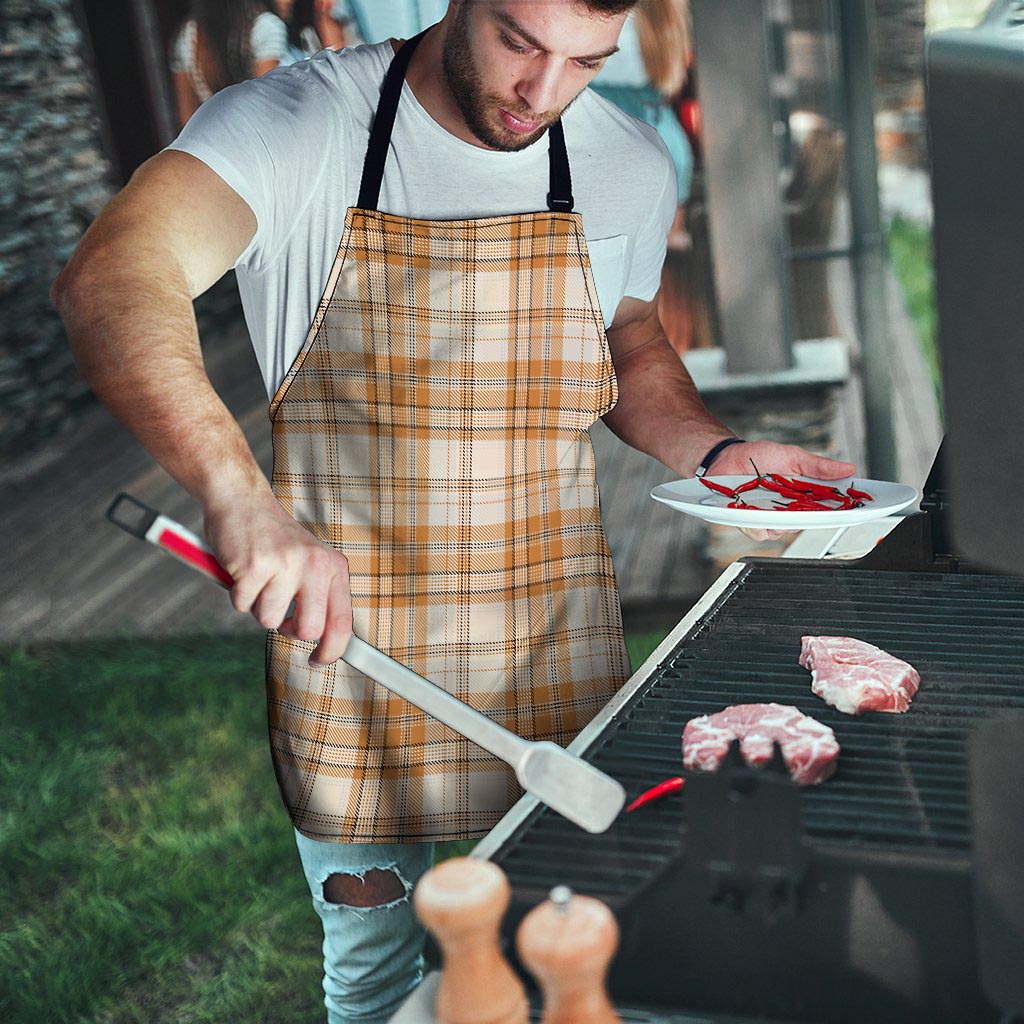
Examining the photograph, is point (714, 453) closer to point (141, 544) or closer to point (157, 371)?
point (157, 371)

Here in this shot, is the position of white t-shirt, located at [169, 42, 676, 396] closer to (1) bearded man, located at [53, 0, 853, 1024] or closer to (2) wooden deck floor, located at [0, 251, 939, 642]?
(1) bearded man, located at [53, 0, 853, 1024]

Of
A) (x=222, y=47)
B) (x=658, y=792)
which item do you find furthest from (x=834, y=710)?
(x=222, y=47)

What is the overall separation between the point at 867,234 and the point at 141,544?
3513 millimetres

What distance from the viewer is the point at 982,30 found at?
0.98m

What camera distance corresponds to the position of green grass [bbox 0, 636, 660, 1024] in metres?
2.98

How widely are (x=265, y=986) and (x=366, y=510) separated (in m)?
1.57

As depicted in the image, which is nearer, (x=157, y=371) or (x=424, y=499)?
(x=157, y=371)

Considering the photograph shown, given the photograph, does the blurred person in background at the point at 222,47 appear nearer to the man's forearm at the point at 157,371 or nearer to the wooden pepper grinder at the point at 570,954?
the man's forearm at the point at 157,371

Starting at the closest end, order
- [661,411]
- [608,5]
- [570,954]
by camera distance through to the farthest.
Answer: [570,954] → [608,5] → [661,411]

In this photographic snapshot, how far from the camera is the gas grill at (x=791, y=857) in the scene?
999 millimetres

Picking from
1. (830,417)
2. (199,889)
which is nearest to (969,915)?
(199,889)

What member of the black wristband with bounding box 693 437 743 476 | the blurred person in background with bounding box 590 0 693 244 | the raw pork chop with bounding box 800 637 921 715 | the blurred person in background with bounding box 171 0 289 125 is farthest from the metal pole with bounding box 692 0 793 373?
the raw pork chop with bounding box 800 637 921 715

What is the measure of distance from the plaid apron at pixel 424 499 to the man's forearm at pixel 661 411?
0.29m

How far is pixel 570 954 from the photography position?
84cm
